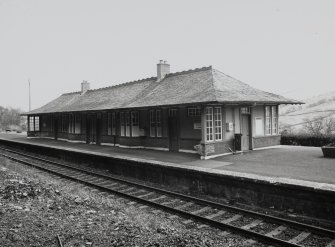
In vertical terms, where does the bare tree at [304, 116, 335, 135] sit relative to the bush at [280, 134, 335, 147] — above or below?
above

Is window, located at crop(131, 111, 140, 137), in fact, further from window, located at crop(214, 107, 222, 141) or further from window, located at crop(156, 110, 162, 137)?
window, located at crop(214, 107, 222, 141)

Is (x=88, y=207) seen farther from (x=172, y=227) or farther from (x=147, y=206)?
(x=172, y=227)

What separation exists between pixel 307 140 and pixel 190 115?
9.03m

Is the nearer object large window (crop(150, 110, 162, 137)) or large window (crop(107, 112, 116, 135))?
large window (crop(150, 110, 162, 137))

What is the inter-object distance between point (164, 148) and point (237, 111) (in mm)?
4556

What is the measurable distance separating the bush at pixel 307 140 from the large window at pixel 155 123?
8.91m

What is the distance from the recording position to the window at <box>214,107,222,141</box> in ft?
51.1

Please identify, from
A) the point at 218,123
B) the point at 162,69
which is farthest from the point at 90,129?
the point at 218,123

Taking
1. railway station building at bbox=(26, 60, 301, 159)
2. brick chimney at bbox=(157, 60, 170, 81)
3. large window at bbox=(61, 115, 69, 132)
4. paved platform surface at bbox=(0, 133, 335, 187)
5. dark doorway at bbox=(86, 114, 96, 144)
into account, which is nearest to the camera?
paved platform surface at bbox=(0, 133, 335, 187)

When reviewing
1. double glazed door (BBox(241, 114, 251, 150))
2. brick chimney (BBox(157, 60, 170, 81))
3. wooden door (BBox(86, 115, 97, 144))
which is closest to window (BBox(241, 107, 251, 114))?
double glazed door (BBox(241, 114, 251, 150))

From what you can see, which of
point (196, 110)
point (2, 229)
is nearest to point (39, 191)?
point (2, 229)

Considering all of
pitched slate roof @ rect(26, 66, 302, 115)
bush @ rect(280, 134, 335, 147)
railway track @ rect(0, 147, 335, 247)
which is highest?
pitched slate roof @ rect(26, 66, 302, 115)

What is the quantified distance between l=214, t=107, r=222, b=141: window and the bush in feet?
25.0

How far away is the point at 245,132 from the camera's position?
57.4 ft
